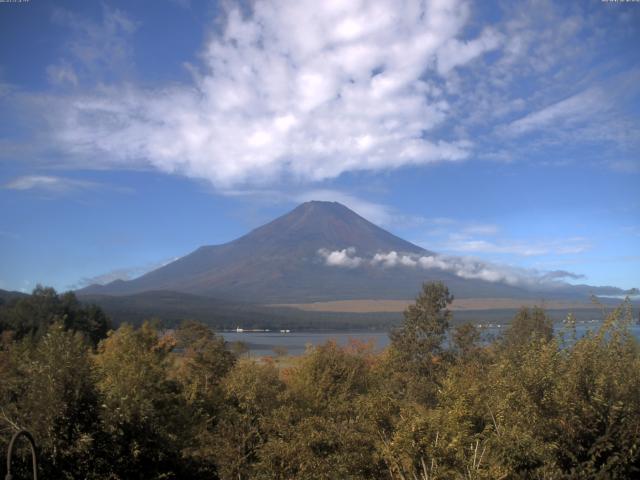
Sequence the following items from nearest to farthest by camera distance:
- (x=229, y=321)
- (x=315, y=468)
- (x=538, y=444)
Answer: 1. (x=538, y=444)
2. (x=315, y=468)
3. (x=229, y=321)

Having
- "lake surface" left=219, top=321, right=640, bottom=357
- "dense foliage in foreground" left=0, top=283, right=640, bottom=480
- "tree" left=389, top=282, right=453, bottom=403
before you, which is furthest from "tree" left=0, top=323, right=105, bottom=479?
"tree" left=389, top=282, right=453, bottom=403

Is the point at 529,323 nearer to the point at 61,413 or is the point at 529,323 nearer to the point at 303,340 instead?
the point at 61,413

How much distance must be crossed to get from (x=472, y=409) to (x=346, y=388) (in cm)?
927

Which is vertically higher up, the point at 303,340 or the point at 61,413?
the point at 61,413

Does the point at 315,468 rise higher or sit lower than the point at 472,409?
lower

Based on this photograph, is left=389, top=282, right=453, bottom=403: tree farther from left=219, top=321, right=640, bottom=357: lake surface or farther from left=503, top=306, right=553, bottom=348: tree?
left=503, top=306, right=553, bottom=348: tree

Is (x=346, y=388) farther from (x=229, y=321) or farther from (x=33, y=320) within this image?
(x=229, y=321)

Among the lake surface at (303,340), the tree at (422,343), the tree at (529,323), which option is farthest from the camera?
the tree at (529,323)

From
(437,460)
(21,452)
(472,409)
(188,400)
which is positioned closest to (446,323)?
(188,400)

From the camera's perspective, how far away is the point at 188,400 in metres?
20.4

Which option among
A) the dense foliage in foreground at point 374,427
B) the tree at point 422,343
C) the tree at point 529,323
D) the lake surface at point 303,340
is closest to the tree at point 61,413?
the dense foliage in foreground at point 374,427

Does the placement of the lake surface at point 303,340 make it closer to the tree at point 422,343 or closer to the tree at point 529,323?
the tree at point 529,323

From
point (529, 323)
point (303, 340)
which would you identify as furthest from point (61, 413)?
point (303, 340)

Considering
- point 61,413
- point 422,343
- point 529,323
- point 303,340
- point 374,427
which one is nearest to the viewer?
point 61,413
